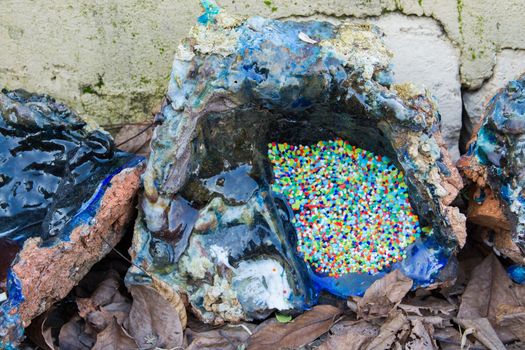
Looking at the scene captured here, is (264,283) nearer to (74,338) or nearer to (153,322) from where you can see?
(153,322)

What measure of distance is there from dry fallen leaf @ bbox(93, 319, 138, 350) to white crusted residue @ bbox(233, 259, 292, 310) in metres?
0.40

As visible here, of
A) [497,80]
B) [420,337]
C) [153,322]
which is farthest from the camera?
[497,80]

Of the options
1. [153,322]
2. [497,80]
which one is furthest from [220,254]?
[497,80]

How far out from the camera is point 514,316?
6.88ft

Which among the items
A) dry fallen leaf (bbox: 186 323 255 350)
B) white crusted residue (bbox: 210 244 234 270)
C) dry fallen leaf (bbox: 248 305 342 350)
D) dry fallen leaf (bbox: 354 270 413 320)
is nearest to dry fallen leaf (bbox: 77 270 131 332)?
dry fallen leaf (bbox: 186 323 255 350)

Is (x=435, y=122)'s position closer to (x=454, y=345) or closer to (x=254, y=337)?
(x=454, y=345)

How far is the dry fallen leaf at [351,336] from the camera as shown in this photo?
2027mm

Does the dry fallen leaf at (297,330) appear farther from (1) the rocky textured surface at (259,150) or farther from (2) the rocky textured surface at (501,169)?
(2) the rocky textured surface at (501,169)

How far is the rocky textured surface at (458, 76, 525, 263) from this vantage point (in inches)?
79.0

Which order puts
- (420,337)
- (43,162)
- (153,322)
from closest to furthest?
(420,337)
(153,322)
(43,162)

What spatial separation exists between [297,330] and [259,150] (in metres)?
0.64

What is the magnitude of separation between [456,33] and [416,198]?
76 centimetres

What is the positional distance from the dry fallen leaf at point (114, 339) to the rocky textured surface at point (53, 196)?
0.63 feet

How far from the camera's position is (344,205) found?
2.27 meters
